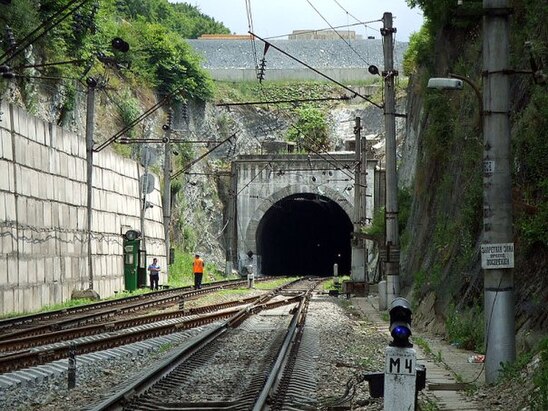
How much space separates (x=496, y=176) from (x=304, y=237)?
59280mm

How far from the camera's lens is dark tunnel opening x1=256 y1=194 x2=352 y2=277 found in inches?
2372

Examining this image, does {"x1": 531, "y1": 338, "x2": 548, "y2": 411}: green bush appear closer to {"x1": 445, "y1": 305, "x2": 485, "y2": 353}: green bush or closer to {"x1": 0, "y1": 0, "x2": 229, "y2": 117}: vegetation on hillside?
{"x1": 445, "y1": 305, "x2": 485, "y2": 353}: green bush

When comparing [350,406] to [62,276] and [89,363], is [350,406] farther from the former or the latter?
[62,276]

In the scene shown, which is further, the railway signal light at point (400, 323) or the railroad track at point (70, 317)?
the railroad track at point (70, 317)

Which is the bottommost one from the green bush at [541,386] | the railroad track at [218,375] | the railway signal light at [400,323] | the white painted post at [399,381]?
the railroad track at [218,375]

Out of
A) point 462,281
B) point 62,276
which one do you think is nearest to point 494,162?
point 462,281

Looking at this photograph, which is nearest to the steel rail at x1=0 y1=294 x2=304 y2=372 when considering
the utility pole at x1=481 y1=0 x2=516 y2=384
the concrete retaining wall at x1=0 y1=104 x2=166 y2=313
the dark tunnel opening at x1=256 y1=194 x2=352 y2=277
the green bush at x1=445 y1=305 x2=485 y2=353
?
the green bush at x1=445 y1=305 x2=485 y2=353

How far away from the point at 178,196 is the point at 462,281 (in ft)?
116

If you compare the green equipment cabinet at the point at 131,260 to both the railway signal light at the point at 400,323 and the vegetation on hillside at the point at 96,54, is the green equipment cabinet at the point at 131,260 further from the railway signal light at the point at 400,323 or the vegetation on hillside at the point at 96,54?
the railway signal light at the point at 400,323

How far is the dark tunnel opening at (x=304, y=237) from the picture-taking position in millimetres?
60250

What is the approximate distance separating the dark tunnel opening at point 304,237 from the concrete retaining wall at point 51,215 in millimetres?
22382

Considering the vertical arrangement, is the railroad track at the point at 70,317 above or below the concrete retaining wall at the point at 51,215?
below

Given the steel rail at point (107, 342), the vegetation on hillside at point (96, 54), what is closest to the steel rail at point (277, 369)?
the steel rail at point (107, 342)

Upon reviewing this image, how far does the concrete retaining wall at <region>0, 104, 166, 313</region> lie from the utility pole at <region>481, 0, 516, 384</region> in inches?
621
